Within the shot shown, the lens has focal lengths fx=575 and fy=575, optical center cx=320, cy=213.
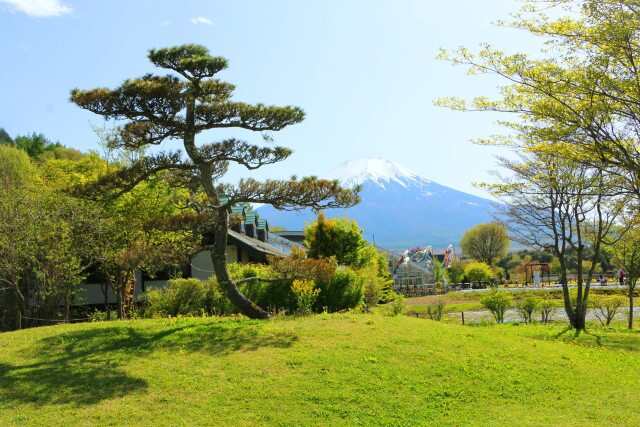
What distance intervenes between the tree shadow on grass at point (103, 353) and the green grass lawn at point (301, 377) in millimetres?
29

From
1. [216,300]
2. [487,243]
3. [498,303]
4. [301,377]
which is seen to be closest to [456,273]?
[487,243]

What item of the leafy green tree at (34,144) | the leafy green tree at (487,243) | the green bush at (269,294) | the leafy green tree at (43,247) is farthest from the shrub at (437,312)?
the leafy green tree at (487,243)

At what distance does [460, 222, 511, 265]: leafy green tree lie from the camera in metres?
81.5

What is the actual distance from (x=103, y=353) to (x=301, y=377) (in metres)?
3.74

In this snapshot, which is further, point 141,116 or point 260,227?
point 260,227

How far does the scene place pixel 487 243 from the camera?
269 feet

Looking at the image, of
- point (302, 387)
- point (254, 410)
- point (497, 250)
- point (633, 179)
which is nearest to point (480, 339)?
point (633, 179)

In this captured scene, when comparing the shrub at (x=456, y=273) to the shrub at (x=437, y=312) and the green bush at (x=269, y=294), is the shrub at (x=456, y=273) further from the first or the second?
the green bush at (x=269, y=294)

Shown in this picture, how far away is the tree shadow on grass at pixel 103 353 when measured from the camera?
8242 mm

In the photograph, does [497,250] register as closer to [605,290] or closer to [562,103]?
[605,290]

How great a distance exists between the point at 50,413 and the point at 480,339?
27.1 ft

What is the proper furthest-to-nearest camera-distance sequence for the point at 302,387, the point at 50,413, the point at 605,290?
1. the point at 605,290
2. the point at 302,387
3. the point at 50,413

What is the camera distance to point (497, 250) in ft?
270

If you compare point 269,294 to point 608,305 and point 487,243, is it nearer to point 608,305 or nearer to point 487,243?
point 608,305
